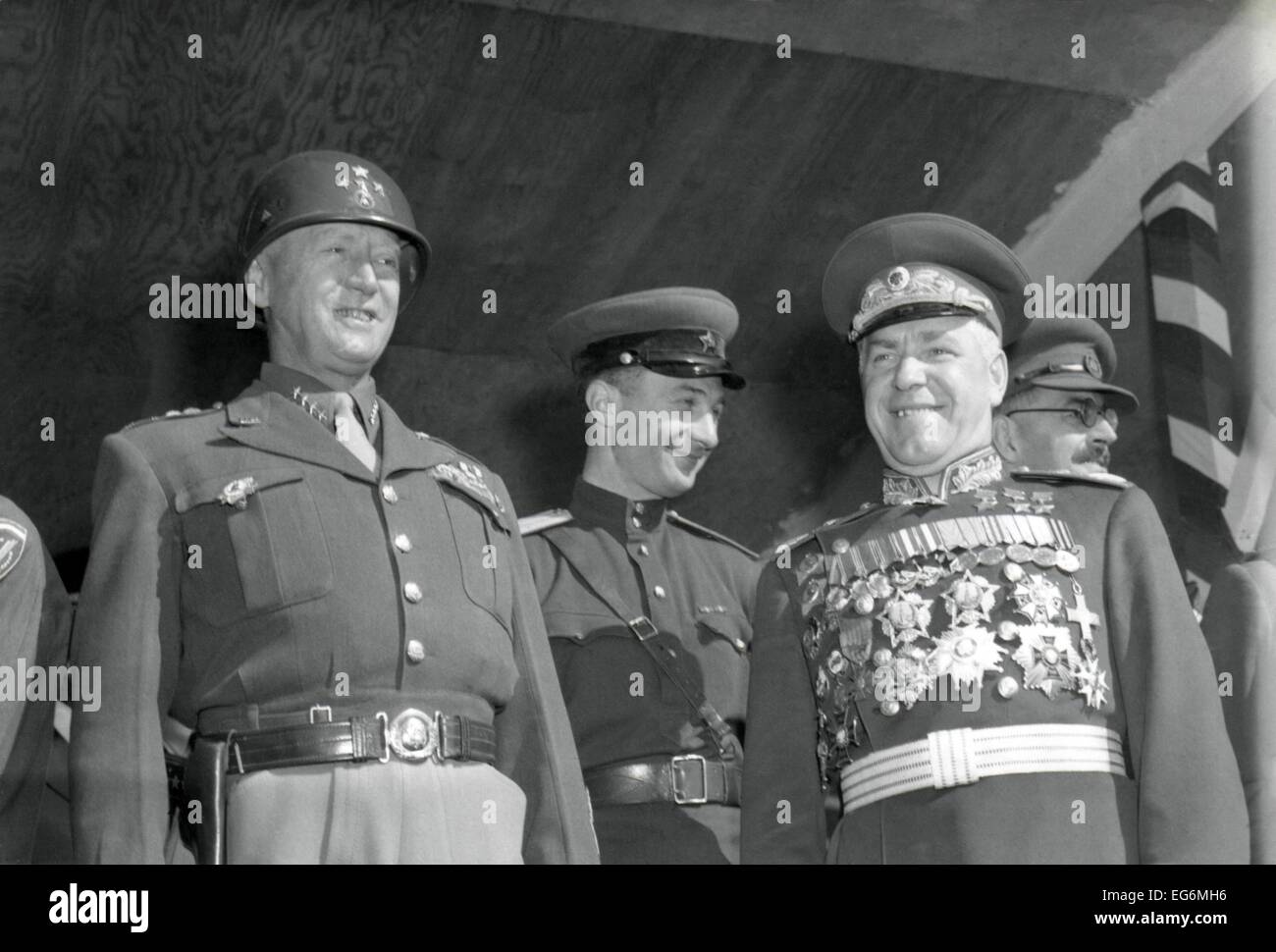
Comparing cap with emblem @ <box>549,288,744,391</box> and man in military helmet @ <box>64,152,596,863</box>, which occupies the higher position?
cap with emblem @ <box>549,288,744,391</box>

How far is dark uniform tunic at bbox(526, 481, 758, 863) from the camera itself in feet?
12.5

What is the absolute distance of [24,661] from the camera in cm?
356

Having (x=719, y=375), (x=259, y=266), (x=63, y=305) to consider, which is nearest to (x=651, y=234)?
(x=719, y=375)

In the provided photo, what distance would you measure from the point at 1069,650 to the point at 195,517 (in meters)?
1.38

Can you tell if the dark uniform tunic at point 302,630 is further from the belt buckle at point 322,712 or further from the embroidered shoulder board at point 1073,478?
the embroidered shoulder board at point 1073,478

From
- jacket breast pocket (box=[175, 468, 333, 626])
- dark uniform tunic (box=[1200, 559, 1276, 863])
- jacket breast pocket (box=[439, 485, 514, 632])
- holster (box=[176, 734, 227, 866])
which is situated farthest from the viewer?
dark uniform tunic (box=[1200, 559, 1276, 863])

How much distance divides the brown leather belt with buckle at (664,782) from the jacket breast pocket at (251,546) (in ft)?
2.55

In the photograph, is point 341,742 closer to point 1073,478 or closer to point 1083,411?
point 1073,478

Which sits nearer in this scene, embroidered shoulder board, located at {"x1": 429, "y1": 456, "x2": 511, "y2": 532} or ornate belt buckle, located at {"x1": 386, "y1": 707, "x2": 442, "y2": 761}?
ornate belt buckle, located at {"x1": 386, "y1": 707, "x2": 442, "y2": 761}

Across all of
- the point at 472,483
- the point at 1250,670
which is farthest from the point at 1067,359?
the point at 472,483

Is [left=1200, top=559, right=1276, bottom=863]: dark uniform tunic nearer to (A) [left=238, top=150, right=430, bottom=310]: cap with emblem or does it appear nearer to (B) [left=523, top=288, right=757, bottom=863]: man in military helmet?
(B) [left=523, top=288, right=757, bottom=863]: man in military helmet

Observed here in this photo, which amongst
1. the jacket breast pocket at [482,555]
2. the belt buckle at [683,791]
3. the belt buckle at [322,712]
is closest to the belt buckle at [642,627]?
the belt buckle at [683,791]

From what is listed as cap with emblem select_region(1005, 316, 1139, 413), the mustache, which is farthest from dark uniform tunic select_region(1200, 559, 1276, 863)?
cap with emblem select_region(1005, 316, 1139, 413)

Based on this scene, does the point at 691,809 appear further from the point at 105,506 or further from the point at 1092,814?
the point at 105,506
